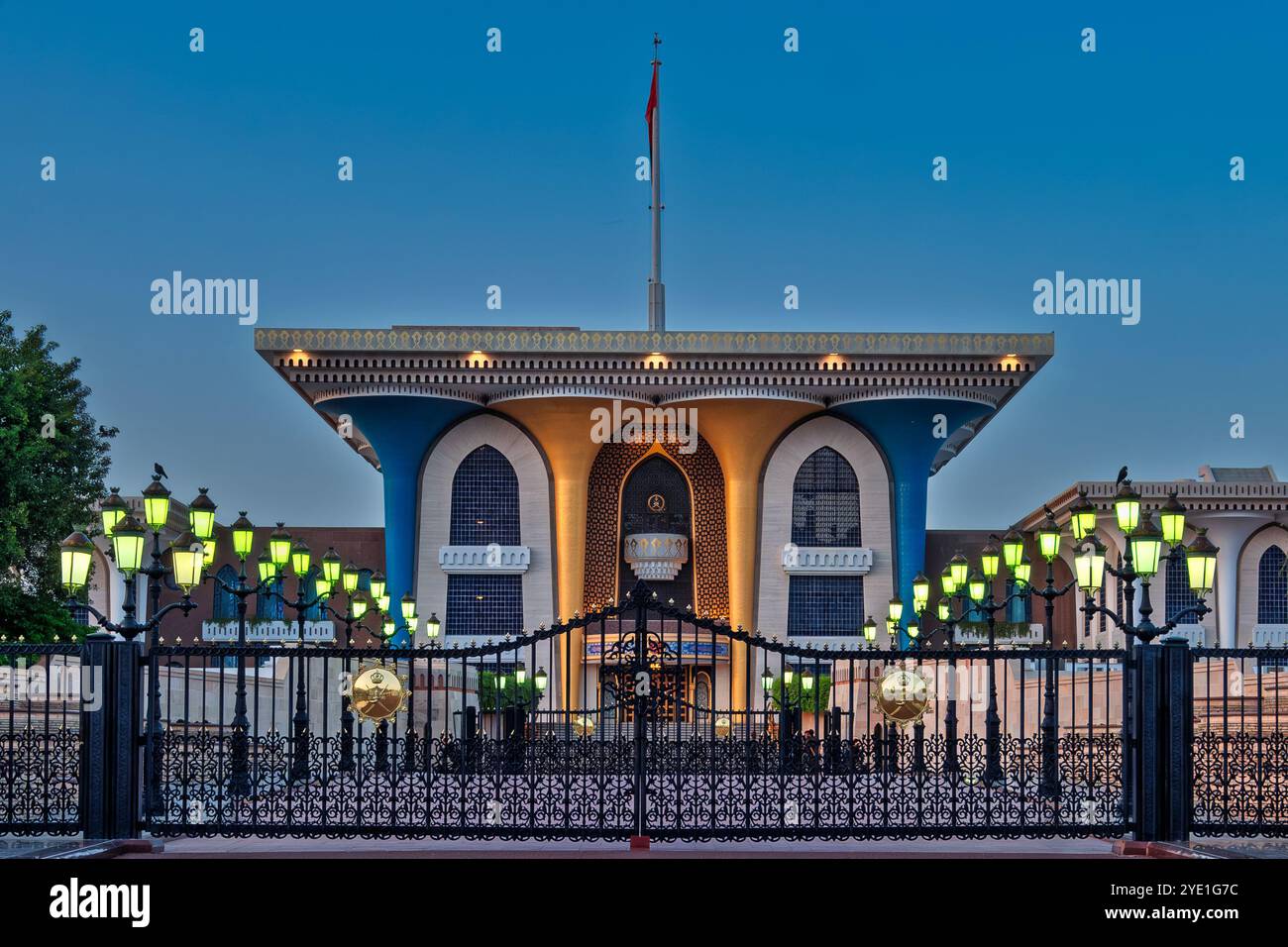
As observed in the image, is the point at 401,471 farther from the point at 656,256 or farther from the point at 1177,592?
the point at 1177,592

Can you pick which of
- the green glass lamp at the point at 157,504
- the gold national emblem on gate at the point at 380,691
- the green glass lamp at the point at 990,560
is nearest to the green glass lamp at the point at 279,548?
the green glass lamp at the point at 157,504

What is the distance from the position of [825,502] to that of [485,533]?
10466 mm

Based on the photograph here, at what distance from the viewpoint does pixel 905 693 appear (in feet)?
47.2

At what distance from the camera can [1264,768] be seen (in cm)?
1365

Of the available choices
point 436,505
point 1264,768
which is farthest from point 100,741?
point 436,505

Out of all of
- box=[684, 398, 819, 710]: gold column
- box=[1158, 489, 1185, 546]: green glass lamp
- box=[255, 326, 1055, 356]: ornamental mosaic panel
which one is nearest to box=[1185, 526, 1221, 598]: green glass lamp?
box=[1158, 489, 1185, 546]: green glass lamp

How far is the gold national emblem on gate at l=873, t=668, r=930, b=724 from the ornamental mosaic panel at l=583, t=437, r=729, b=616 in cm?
3114

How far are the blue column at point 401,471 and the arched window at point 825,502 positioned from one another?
406 inches

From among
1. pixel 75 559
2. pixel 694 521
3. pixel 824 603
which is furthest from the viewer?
pixel 694 521

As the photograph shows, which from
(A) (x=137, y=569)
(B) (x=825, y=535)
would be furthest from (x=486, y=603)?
(A) (x=137, y=569)

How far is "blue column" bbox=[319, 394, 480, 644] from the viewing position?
42.8 meters

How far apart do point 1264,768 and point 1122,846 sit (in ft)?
5.81

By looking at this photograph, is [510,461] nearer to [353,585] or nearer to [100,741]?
[353,585]

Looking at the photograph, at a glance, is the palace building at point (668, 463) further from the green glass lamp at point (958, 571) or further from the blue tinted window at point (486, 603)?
the green glass lamp at point (958, 571)
